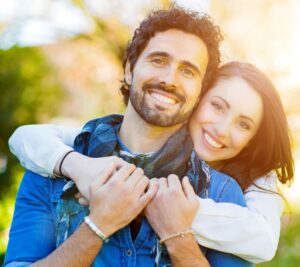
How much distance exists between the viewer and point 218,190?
8.62ft

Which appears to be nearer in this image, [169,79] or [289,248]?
[169,79]

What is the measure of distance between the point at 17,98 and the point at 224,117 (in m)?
6.73

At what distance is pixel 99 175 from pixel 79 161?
16 centimetres

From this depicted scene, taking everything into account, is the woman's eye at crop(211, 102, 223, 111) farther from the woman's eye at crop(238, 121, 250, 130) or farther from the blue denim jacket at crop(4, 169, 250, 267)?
the blue denim jacket at crop(4, 169, 250, 267)

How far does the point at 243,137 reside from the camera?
2994mm

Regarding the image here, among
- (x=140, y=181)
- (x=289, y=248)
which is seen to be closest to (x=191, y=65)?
(x=140, y=181)

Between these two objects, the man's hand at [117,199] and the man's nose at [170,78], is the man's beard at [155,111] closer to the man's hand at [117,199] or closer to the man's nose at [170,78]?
the man's nose at [170,78]

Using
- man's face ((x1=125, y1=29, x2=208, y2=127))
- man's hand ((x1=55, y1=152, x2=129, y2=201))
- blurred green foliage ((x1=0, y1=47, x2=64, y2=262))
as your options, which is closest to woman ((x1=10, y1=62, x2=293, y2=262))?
man's hand ((x1=55, y1=152, x2=129, y2=201))

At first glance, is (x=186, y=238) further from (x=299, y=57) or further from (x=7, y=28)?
(x=7, y=28)

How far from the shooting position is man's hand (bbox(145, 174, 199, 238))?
2.42 m

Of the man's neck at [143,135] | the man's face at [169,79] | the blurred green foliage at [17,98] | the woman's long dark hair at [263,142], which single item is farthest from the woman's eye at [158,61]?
the blurred green foliage at [17,98]

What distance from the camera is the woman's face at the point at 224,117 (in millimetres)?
2916

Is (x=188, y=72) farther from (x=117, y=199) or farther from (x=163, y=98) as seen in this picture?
(x=117, y=199)

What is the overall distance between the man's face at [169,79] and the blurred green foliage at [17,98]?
5.91 metres
